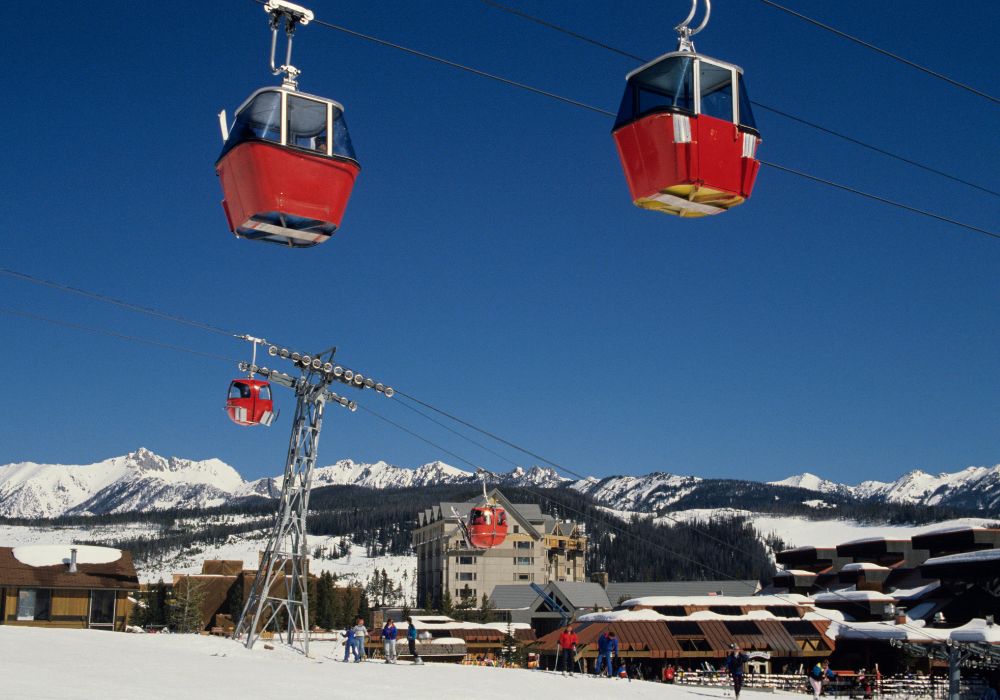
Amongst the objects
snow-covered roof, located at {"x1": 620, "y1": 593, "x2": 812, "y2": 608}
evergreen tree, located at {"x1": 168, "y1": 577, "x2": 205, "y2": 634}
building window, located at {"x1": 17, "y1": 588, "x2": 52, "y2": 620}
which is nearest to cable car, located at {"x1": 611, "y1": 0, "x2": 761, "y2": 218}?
building window, located at {"x1": 17, "y1": 588, "x2": 52, "y2": 620}

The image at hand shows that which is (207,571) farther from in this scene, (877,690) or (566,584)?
(877,690)

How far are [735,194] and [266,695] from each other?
14031mm

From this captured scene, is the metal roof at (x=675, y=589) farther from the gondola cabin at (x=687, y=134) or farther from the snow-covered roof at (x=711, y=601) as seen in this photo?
the gondola cabin at (x=687, y=134)

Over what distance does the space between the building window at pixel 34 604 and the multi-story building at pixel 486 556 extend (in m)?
60.6

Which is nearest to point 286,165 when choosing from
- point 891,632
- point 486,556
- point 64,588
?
point 64,588

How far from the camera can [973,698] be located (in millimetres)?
44094

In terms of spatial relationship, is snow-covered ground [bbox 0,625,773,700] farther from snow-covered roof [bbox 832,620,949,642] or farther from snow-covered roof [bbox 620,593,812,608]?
snow-covered roof [bbox 620,593,812,608]

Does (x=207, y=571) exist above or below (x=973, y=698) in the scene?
above

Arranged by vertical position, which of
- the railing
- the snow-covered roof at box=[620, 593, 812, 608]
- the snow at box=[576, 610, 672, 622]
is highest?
the snow-covered roof at box=[620, 593, 812, 608]

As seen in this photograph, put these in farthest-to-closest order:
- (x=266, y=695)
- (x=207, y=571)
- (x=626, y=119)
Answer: (x=207, y=571) < (x=266, y=695) < (x=626, y=119)

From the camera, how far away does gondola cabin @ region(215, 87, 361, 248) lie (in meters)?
13.0

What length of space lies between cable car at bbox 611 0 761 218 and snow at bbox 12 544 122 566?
1783 inches

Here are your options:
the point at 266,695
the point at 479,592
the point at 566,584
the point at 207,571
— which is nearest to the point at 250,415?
the point at 266,695

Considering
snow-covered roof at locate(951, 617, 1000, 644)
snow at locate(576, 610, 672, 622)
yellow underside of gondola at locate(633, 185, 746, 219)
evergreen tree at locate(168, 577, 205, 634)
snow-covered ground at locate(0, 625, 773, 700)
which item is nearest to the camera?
yellow underside of gondola at locate(633, 185, 746, 219)
